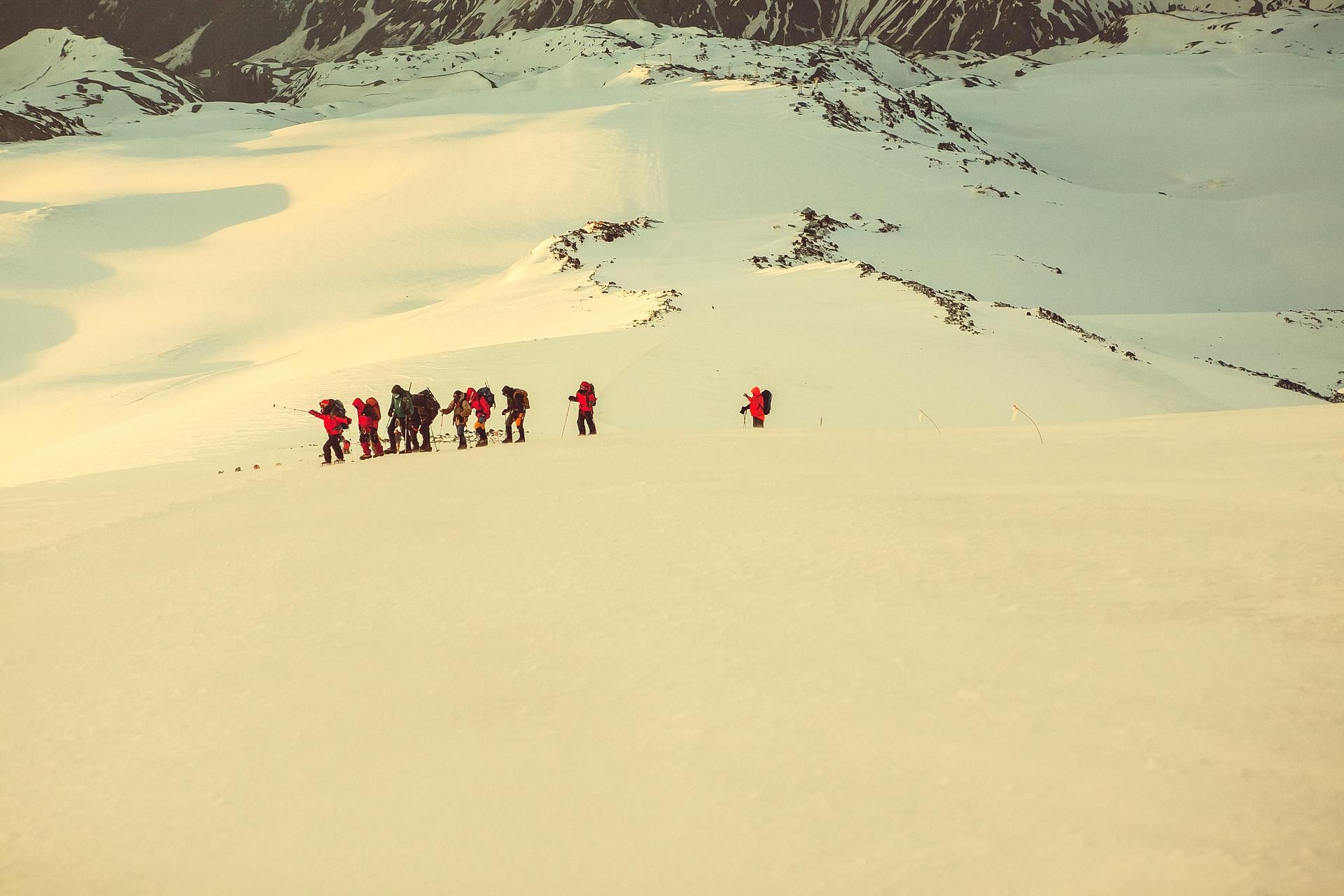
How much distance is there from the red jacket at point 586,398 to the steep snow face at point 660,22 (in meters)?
154

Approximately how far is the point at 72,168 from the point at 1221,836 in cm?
6042

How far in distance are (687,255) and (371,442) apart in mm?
22392

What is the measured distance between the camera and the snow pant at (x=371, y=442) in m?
14.9

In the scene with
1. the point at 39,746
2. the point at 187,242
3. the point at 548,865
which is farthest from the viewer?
the point at 187,242

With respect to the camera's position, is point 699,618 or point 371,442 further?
point 371,442

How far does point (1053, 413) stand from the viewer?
19156 mm

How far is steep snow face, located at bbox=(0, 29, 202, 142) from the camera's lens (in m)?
79.6

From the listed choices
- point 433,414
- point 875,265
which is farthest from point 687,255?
point 433,414

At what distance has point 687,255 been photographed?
35906 millimetres

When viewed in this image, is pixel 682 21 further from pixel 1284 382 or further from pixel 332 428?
pixel 332 428

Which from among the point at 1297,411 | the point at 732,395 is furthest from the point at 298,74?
the point at 1297,411

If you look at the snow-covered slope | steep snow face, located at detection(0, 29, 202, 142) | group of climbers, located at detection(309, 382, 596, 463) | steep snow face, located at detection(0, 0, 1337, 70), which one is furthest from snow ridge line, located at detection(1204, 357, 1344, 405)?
steep snow face, located at detection(0, 0, 1337, 70)

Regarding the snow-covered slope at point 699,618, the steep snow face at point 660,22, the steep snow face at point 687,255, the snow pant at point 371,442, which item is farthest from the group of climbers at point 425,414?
the steep snow face at point 660,22

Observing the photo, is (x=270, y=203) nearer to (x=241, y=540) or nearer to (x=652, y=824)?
(x=241, y=540)
